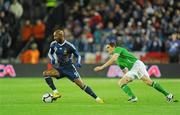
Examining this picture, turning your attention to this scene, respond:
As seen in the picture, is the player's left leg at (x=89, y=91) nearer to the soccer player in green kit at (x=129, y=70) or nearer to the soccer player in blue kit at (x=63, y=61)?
the soccer player in blue kit at (x=63, y=61)

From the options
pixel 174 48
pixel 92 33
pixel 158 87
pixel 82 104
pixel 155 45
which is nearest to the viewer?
pixel 82 104

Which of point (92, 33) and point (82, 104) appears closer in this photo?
point (82, 104)

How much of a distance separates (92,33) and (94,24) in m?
0.50

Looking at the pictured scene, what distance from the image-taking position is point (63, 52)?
18.4 metres

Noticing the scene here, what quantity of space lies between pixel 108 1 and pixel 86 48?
3.93m

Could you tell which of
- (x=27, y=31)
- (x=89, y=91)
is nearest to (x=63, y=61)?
(x=89, y=91)

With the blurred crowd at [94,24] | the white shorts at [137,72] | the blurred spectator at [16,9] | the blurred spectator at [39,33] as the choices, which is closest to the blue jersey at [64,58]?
the white shorts at [137,72]

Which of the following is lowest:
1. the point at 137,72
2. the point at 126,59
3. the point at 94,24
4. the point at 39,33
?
the point at 39,33

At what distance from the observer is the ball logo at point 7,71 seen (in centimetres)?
3291

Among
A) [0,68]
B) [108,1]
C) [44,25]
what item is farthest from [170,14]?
[0,68]

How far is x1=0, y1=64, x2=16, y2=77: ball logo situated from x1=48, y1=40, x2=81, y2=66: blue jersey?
48.2 ft

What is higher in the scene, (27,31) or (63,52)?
(63,52)

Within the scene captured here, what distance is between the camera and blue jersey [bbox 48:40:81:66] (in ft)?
60.2

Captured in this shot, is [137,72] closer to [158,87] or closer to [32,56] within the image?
[158,87]
